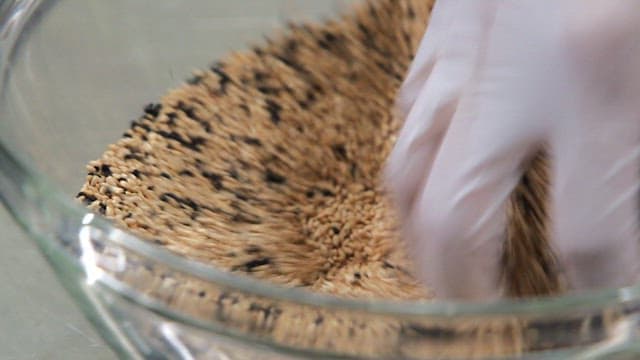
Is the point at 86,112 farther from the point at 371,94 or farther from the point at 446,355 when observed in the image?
the point at 446,355

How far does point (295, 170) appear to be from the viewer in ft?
2.21

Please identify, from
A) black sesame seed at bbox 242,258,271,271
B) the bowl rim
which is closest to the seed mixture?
black sesame seed at bbox 242,258,271,271

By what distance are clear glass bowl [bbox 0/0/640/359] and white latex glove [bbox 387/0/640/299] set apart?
0.24 ft

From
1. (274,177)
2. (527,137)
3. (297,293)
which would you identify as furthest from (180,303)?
(274,177)

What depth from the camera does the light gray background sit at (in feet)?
1.97

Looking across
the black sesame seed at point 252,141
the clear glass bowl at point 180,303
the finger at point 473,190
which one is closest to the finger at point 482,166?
the finger at point 473,190

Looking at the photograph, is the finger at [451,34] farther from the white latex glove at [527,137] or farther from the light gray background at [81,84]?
the light gray background at [81,84]

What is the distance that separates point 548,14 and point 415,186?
115mm

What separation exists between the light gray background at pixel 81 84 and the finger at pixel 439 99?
184mm

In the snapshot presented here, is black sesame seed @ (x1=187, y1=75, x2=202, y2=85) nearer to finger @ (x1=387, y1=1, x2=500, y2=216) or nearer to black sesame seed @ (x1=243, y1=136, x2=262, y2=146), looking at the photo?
black sesame seed @ (x1=243, y1=136, x2=262, y2=146)

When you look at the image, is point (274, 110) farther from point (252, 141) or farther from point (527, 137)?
point (527, 137)

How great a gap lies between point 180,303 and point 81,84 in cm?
28

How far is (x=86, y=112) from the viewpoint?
65 cm

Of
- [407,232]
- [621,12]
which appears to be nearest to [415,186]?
[407,232]
